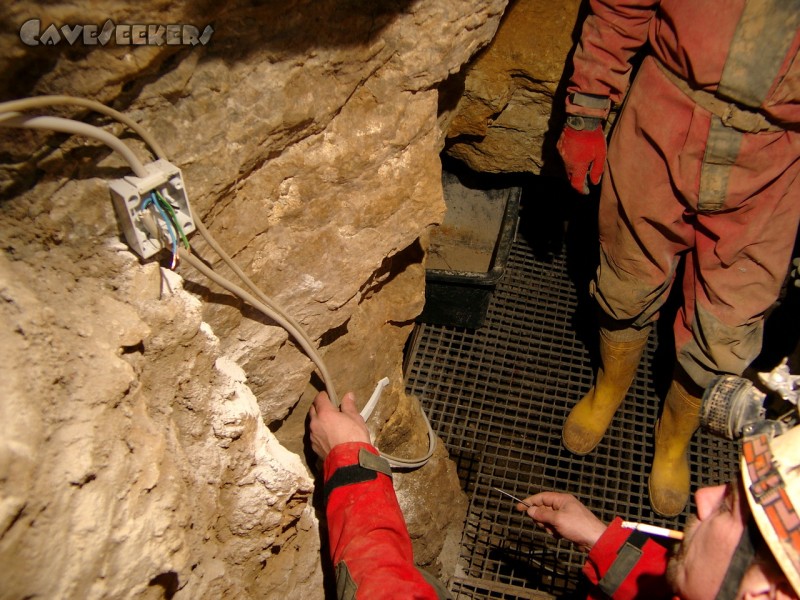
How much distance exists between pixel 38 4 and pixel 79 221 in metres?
0.32

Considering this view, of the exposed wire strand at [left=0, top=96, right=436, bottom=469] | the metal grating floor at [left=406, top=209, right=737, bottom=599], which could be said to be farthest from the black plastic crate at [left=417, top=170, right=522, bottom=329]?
the exposed wire strand at [left=0, top=96, right=436, bottom=469]

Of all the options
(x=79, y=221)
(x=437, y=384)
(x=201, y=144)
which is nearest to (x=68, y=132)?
(x=79, y=221)

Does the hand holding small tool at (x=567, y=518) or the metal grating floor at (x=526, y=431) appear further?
the metal grating floor at (x=526, y=431)

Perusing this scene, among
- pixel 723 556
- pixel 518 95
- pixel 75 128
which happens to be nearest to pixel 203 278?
pixel 75 128

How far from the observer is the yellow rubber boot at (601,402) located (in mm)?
2346

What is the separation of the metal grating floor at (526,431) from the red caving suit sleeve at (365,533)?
93cm

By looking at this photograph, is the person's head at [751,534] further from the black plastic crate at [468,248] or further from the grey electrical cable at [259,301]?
the black plastic crate at [468,248]

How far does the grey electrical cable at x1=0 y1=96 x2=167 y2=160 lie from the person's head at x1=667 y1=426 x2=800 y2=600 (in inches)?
46.1

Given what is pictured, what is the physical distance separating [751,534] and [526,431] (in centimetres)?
138

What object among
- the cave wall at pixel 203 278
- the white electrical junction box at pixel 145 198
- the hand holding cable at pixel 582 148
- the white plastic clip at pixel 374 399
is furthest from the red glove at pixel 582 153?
the white electrical junction box at pixel 145 198

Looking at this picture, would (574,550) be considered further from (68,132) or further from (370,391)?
(68,132)

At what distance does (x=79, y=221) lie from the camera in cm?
100

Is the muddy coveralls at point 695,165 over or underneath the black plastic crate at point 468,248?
over

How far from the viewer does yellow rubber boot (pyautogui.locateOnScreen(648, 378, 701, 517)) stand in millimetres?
2229
